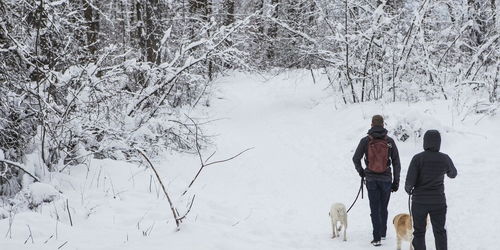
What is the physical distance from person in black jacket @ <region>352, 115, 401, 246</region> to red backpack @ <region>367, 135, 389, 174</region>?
2.2 inches

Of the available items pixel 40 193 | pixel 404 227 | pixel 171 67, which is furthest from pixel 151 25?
pixel 404 227

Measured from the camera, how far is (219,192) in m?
9.41

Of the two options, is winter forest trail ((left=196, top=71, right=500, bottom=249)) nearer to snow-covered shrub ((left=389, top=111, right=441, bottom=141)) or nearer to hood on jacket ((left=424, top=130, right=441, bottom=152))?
snow-covered shrub ((left=389, top=111, right=441, bottom=141))

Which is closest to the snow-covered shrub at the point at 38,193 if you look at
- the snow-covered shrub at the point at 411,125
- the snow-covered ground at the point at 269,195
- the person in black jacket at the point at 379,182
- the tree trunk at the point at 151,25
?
the snow-covered ground at the point at 269,195

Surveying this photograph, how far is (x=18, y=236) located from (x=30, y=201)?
67.9 inches

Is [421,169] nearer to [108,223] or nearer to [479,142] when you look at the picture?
[108,223]

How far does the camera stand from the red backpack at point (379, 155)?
21.1 ft

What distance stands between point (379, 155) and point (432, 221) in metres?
1.24

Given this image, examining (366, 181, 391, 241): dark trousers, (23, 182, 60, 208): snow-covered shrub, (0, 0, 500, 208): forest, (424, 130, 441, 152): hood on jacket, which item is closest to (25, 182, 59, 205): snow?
(23, 182, 60, 208): snow-covered shrub

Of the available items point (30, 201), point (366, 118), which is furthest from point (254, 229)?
point (366, 118)

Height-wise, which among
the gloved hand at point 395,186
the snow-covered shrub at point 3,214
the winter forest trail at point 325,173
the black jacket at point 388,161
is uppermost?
the black jacket at point 388,161

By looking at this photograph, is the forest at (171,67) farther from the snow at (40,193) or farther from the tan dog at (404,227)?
the tan dog at (404,227)

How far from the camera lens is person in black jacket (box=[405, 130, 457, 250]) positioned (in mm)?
5398

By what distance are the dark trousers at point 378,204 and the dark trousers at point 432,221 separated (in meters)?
0.86
